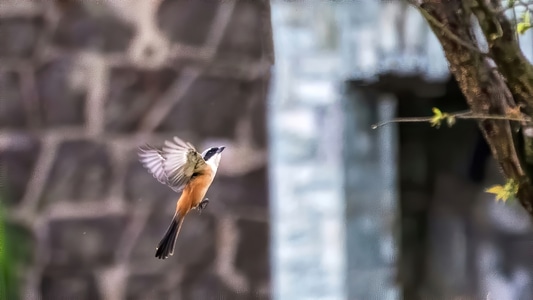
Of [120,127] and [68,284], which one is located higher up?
[120,127]

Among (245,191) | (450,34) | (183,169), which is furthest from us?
(245,191)

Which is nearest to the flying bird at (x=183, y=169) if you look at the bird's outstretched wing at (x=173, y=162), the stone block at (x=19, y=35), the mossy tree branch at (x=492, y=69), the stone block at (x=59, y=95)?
the bird's outstretched wing at (x=173, y=162)

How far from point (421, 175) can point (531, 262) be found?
0.78 ft

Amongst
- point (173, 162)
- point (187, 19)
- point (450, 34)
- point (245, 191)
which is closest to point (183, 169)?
point (173, 162)

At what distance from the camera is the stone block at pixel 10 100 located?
90cm

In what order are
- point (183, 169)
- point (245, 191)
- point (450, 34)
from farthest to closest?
point (245, 191), point (183, 169), point (450, 34)

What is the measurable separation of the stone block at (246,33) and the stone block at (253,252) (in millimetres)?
286

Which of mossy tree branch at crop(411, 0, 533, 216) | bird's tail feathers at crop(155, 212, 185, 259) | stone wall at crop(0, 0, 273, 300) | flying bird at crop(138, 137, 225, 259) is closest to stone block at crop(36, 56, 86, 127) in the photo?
stone wall at crop(0, 0, 273, 300)

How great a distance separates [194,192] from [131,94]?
→ 0.63 feet

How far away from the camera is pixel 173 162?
90 cm

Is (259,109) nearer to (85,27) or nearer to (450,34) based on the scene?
(85,27)

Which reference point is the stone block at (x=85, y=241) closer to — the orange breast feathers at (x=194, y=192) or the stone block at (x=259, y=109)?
the orange breast feathers at (x=194, y=192)

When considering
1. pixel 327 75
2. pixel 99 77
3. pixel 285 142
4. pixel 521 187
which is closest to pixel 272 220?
pixel 285 142

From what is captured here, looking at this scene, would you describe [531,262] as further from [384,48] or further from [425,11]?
[425,11]
